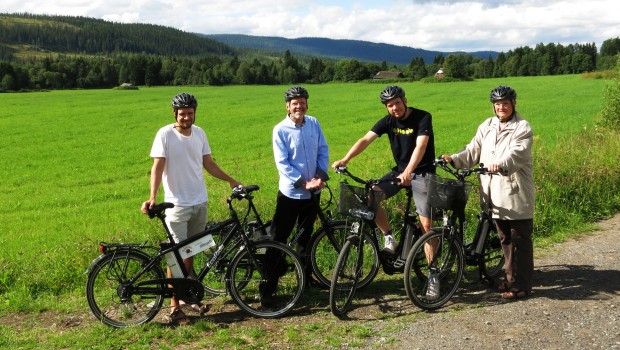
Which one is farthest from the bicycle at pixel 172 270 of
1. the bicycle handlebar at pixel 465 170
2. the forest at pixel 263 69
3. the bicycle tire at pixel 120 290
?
the forest at pixel 263 69

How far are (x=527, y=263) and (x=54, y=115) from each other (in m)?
45.6

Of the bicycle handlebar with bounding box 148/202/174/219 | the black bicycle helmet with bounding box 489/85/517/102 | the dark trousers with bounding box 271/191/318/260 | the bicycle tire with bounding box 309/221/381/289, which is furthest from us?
the bicycle tire with bounding box 309/221/381/289

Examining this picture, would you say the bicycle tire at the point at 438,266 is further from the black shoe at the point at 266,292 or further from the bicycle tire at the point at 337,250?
the black shoe at the point at 266,292

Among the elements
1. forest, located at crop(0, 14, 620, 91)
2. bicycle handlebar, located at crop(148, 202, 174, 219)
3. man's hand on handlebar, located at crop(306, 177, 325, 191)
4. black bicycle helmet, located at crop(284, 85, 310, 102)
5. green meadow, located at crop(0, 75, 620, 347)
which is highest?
forest, located at crop(0, 14, 620, 91)

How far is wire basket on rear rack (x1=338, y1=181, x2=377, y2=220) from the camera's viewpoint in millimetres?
5656

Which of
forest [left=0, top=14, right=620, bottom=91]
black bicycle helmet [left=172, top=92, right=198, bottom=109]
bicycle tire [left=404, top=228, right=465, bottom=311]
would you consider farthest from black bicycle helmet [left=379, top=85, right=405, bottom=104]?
forest [left=0, top=14, right=620, bottom=91]

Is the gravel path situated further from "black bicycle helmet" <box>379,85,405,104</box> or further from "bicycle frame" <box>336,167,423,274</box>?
"black bicycle helmet" <box>379,85,405,104</box>

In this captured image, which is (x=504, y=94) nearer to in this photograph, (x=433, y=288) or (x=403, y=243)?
(x=403, y=243)

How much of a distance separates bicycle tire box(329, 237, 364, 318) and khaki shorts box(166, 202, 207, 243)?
1470 millimetres

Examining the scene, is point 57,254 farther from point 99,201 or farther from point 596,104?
point 596,104

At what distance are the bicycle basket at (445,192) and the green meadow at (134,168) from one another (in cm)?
315

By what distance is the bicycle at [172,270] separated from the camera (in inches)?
214

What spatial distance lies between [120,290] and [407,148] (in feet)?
10.6

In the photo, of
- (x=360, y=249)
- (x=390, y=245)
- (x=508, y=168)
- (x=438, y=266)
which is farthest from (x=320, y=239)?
(x=508, y=168)
